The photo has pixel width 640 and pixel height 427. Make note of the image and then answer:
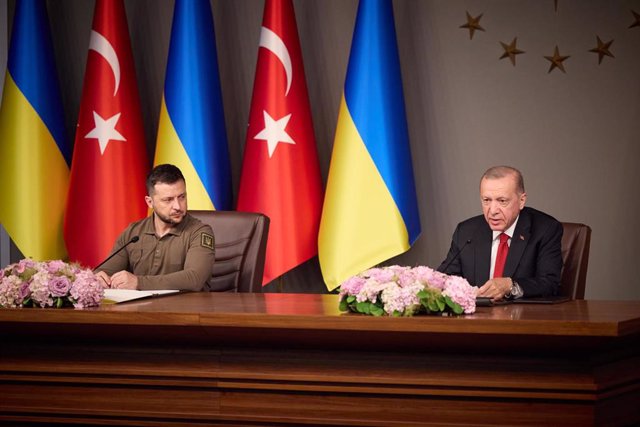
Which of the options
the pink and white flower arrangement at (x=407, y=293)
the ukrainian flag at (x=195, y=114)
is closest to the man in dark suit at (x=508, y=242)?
the pink and white flower arrangement at (x=407, y=293)

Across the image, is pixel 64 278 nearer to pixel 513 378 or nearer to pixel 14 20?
pixel 513 378

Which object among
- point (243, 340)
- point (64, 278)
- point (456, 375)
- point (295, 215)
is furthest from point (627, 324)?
point (295, 215)

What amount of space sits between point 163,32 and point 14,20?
0.89 metres

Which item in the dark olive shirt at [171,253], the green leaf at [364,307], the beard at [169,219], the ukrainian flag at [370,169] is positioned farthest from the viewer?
the ukrainian flag at [370,169]

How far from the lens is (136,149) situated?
500 cm

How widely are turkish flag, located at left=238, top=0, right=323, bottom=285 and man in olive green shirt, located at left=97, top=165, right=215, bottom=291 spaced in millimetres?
1017

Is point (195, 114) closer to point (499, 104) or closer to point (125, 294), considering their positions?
point (499, 104)

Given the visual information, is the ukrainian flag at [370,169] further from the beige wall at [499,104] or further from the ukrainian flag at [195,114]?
the ukrainian flag at [195,114]

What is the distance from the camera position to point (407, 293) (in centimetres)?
248

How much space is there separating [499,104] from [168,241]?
2290 millimetres

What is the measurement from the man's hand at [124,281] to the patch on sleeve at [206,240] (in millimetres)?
372

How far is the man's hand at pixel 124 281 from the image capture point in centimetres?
333

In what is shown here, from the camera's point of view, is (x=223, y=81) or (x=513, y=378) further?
(x=223, y=81)

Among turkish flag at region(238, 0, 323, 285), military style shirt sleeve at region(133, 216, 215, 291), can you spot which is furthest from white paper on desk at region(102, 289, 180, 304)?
turkish flag at region(238, 0, 323, 285)
